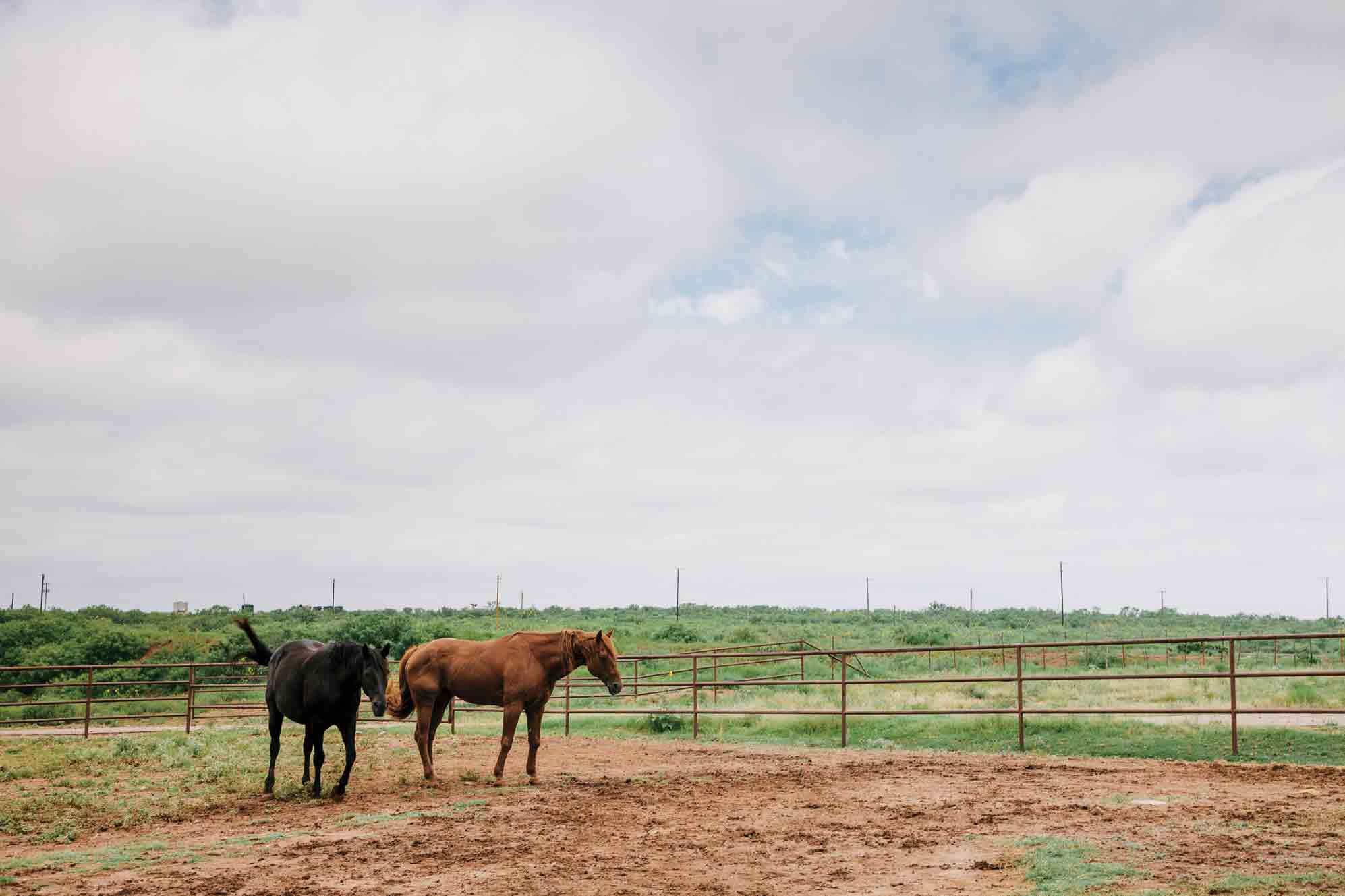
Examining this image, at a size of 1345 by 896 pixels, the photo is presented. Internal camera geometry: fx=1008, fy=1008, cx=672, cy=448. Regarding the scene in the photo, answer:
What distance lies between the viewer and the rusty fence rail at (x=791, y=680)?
41.4ft

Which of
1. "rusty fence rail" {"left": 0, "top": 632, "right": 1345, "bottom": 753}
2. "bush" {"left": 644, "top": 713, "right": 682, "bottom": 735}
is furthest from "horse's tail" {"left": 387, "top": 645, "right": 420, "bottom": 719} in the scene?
"bush" {"left": 644, "top": 713, "right": 682, "bottom": 735}

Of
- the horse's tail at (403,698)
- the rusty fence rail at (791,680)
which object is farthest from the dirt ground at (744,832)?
the rusty fence rail at (791,680)

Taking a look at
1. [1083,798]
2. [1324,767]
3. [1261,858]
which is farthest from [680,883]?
[1324,767]

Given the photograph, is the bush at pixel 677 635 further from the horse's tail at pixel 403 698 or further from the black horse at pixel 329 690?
the black horse at pixel 329 690

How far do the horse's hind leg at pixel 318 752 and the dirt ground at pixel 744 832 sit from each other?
308 millimetres

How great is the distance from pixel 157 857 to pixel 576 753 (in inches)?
301

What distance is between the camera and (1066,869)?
6590mm

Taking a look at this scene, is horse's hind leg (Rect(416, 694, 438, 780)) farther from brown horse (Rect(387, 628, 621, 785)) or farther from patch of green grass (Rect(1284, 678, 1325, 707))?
patch of green grass (Rect(1284, 678, 1325, 707))

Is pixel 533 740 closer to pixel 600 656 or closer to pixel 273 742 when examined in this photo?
pixel 600 656

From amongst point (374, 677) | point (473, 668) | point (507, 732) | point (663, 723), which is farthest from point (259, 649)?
point (663, 723)

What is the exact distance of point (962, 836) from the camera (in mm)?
7957

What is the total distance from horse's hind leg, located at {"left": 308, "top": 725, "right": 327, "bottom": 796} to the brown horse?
1282mm

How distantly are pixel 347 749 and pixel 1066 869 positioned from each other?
22.3 feet

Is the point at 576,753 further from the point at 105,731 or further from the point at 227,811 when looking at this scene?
the point at 105,731
